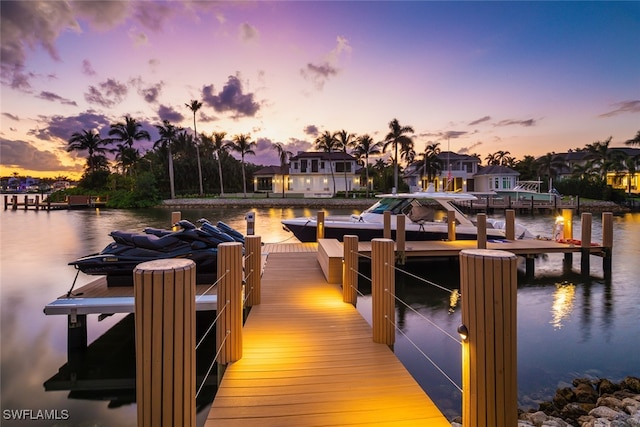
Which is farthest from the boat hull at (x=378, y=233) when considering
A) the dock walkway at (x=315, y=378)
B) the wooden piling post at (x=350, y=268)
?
the dock walkway at (x=315, y=378)

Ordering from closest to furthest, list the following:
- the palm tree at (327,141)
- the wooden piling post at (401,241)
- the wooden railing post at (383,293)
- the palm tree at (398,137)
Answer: the wooden railing post at (383,293), the wooden piling post at (401,241), the palm tree at (398,137), the palm tree at (327,141)

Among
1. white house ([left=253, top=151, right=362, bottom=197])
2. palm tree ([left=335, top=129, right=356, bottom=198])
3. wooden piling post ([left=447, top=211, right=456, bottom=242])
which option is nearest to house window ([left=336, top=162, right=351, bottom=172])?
white house ([left=253, top=151, right=362, bottom=197])

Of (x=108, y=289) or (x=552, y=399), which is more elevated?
(x=108, y=289)

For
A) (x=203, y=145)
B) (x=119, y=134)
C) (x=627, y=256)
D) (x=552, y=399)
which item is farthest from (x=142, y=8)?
(x=203, y=145)

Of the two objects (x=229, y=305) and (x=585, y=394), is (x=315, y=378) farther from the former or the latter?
(x=585, y=394)

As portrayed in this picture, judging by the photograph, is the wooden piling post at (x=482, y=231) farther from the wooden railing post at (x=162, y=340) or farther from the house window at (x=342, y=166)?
the house window at (x=342, y=166)

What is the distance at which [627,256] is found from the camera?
1507 centimetres

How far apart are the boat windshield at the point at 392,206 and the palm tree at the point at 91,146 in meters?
52.2

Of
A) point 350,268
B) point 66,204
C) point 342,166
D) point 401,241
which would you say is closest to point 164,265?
point 350,268

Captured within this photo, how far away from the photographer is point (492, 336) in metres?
2.01

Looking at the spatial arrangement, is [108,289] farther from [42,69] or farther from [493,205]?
[493,205]

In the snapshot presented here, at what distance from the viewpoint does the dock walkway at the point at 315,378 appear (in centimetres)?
277

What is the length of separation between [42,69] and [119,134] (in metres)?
32.6

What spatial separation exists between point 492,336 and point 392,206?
1037cm
